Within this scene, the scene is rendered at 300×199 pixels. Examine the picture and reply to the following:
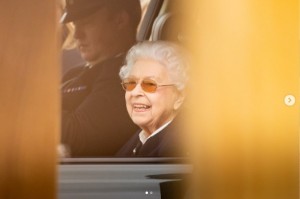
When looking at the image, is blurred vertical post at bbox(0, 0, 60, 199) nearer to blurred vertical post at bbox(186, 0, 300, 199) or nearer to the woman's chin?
the woman's chin

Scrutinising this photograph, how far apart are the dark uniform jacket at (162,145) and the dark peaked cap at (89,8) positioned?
36 cm

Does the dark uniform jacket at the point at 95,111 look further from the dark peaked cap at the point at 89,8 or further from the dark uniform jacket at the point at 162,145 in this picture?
the dark peaked cap at the point at 89,8

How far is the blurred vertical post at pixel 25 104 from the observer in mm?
1214

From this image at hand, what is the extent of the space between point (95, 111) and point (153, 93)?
0.62ft

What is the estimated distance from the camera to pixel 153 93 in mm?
1504

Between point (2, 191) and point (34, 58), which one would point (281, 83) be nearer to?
point (34, 58)

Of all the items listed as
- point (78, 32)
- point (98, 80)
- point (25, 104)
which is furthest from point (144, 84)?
point (25, 104)

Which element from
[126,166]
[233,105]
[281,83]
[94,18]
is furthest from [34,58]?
[281,83]

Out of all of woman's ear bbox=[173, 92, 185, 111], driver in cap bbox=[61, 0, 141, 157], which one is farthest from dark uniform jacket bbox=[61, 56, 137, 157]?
woman's ear bbox=[173, 92, 185, 111]

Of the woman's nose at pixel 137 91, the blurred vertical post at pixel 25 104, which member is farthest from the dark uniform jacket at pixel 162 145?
the blurred vertical post at pixel 25 104

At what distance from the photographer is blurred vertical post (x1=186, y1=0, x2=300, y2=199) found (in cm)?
136

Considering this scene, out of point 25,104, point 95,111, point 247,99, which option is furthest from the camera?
point 95,111

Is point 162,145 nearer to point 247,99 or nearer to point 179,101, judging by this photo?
point 179,101

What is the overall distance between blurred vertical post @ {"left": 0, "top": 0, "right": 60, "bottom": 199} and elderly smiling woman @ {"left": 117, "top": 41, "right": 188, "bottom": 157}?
0.30 meters
